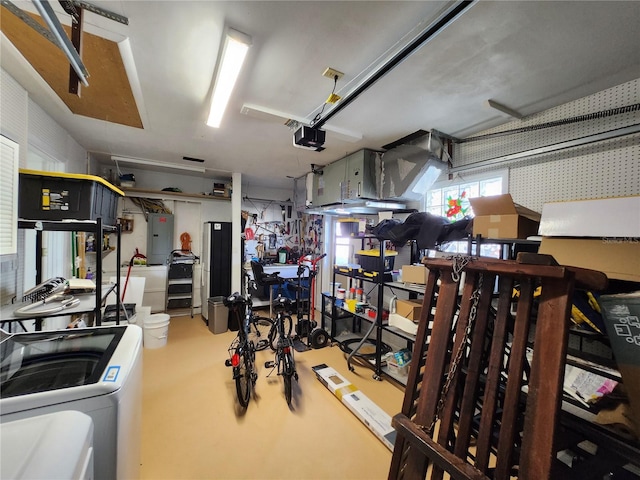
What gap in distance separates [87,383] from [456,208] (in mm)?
3124

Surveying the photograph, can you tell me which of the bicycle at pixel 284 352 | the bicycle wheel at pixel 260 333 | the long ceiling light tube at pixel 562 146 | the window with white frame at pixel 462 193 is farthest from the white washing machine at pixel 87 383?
the long ceiling light tube at pixel 562 146

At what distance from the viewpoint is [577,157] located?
1907mm

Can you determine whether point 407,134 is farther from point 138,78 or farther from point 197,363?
point 197,363

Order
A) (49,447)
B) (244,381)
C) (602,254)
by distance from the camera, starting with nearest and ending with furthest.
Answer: (49,447) → (602,254) → (244,381)

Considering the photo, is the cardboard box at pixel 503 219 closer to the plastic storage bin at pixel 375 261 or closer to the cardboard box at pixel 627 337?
the cardboard box at pixel 627 337

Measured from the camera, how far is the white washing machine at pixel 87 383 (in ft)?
2.83

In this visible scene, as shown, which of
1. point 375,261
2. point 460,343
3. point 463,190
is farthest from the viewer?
point 375,261

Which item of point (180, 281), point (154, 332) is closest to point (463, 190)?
point (154, 332)

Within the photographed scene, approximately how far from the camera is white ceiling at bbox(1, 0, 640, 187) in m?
1.25

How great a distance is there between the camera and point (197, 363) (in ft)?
9.90

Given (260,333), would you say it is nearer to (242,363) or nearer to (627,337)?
(242,363)

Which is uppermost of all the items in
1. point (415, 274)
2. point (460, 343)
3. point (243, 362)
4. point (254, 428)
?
point (415, 274)

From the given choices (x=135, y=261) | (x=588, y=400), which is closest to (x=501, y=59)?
(x=588, y=400)

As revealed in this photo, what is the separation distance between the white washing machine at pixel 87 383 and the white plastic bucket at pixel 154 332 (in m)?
2.16
